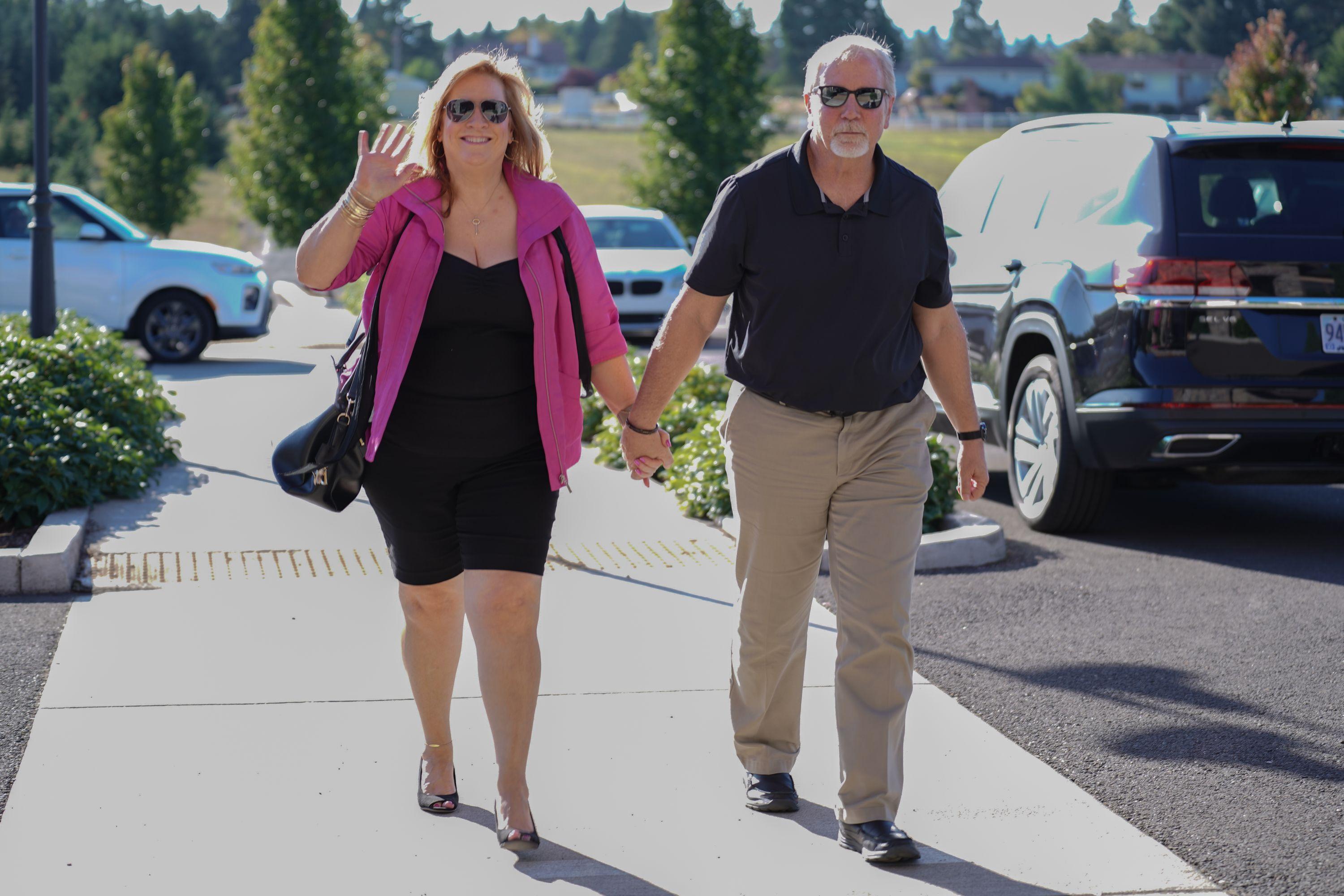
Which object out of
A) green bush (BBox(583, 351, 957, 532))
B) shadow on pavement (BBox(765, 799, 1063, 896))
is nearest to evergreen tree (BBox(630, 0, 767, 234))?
green bush (BBox(583, 351, 957, 532))

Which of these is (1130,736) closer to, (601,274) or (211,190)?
(601,274)

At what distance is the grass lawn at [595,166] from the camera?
54.3 meters

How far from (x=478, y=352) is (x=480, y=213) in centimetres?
34

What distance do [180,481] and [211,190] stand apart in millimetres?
67429

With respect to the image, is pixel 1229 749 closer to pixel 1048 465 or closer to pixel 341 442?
pixel 341 442

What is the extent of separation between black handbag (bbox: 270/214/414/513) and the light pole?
20.4 feet

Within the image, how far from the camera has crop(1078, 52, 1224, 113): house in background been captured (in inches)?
4941

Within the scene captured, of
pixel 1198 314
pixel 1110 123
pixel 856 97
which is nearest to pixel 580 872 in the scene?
pixel 856 97

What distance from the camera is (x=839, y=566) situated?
386 centimetres

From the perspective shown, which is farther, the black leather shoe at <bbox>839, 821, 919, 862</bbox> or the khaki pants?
the khaki pants

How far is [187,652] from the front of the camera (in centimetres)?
530

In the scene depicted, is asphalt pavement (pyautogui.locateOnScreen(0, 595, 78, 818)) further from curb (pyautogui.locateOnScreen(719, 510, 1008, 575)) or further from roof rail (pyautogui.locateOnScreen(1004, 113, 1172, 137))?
roof rail (pyautogui.locateOnScreen(1004, 113, 1172, 137))

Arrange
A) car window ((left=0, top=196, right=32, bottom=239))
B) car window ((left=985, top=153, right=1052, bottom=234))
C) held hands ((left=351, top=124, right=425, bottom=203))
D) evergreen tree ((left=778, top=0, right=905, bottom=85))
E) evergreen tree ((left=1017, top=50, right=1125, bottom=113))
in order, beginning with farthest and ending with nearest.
Result: evergreen tree ((left=778, top=0, right=905, bottom=85))
evergreen tree ((left=1017, top=50, right=1125, bottom=113))
car window ((left=0, top=196, right=32, bottom=239))
car window ((left=985, top=153, right=1052, bottom=234))
held hands ((left=351, top=124, right=425, bottom=203))

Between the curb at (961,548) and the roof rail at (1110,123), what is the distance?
6.23 ft
